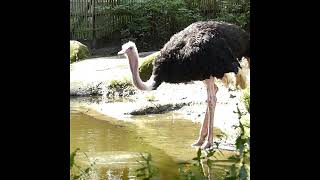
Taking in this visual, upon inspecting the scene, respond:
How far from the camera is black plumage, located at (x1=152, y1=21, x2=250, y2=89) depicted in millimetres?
5449

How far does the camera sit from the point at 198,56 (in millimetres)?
5414

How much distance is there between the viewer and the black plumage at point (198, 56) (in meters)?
5.45

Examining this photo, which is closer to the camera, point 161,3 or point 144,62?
point 144,62

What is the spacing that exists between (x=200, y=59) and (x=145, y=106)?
1.65 m

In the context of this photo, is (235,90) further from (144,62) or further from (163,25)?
(163,25)

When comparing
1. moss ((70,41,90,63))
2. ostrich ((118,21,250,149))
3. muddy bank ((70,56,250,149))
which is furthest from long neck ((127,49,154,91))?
moss ((70,41,90,63))

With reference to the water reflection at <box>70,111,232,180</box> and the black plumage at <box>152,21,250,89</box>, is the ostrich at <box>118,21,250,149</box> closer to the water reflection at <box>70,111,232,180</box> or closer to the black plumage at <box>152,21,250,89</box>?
the black plumage at <box>152,21,250,89</box>

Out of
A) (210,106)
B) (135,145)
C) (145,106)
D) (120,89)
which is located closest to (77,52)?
(120,89)

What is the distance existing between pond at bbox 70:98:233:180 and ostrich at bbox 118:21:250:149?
42 cm

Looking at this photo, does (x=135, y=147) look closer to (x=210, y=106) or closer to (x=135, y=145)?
(x=135, y=145)
